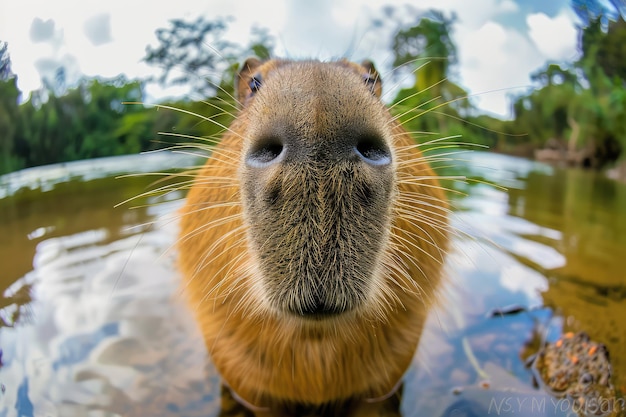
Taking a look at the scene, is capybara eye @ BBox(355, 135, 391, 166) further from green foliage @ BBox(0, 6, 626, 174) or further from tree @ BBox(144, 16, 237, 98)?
tree @ BBox(144, 16, 237, 98)

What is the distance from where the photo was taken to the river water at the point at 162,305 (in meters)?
2.16

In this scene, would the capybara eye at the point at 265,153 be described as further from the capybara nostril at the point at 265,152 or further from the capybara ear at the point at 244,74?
the capybara ear at the point at 244,74

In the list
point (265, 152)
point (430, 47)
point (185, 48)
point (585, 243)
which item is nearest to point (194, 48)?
point (185, 48)

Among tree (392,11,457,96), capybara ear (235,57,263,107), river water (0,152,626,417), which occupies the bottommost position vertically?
river water (0,152,626,417)

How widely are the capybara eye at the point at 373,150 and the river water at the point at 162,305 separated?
0.68 metres

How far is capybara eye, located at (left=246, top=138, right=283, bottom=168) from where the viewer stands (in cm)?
120

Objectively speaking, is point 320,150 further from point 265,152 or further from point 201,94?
point 201,94

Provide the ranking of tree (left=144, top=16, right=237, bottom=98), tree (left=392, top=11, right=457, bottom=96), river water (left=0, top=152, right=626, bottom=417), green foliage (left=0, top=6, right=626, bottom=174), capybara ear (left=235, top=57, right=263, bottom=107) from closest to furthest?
river water (left=0, top=152, right=626, bottom=417) < capybara ear (left=235, top=57, right=263, bottom=107) < green foliage (left=0, top=6, right=626, bottom=174) < tree (left=144, top=16, right=237, bottom=98) < tree (left=392, top=11, right=457, bottom=96)

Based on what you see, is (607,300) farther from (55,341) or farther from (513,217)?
(55,341)

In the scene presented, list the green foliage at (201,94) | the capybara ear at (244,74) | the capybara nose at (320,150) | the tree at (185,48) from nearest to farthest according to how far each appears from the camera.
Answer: the capybara nose at (320,150) < the capybara ear at (244,74) < the green foliage at (201,94) < the tree at (185,48)

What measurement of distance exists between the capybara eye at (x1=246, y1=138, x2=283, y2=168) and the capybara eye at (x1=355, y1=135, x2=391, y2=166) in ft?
0.68

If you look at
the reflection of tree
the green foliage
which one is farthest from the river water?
the green foliage

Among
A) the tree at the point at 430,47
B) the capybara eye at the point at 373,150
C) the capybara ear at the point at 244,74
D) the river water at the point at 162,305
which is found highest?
the tree at the point at 430,47

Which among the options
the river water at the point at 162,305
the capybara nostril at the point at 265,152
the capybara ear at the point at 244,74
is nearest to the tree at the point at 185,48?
the capybara ear at the point at 244,74
